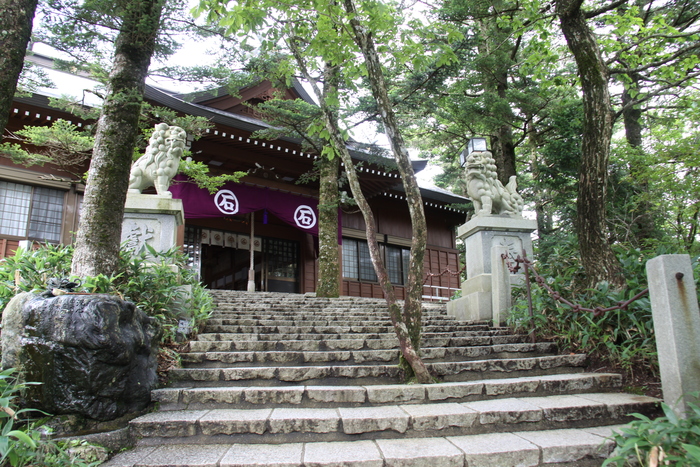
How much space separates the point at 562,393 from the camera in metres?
4.39

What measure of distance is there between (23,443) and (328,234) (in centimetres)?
847

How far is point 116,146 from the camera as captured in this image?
4.84 metres

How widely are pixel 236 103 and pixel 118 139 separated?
9.18 m

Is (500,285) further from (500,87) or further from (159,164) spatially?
(500,87)

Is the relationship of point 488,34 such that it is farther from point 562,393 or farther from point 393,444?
point 393,444

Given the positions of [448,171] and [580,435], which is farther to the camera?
[448,171]

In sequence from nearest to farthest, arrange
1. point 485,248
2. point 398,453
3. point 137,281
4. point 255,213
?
point 398,453, point 137,281, point 485,248, point 255,213

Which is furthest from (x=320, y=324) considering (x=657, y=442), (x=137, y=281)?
(x=657, y=442)

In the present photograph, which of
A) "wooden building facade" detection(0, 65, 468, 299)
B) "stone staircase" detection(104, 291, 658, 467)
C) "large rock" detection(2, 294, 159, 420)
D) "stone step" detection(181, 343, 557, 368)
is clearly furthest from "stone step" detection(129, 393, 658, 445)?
"wooden building facade" detection(0, 65, 468, 299)

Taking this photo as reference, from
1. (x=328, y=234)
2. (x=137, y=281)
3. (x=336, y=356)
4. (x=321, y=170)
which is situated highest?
(x=321, y=170)

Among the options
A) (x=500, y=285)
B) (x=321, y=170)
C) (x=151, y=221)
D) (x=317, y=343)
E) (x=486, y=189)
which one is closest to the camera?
(x=317, y=343)

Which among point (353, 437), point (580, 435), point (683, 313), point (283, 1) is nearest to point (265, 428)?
point (353, 437)

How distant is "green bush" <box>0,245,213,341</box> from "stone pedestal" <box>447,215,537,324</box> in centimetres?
419

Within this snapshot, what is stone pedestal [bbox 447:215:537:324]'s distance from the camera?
7277mm
